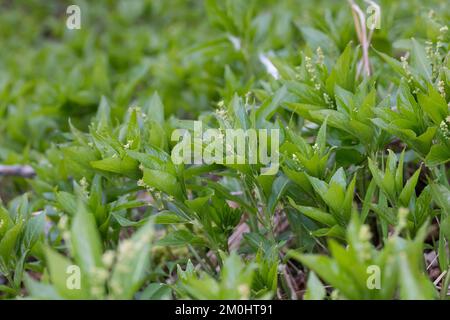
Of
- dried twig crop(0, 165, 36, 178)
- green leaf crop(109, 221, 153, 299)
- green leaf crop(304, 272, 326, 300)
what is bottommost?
green leaf crop(304, 272, 326, 300)

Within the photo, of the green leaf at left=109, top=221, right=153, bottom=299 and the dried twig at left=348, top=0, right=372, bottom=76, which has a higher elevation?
the dried twig at left=348, top=0, right=372, bottom=76

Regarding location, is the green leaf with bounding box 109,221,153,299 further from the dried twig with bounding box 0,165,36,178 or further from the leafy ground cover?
the dried twig with bounding box 0,165,36,178

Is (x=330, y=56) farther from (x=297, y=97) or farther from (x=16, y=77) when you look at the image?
(x=16, y=77)

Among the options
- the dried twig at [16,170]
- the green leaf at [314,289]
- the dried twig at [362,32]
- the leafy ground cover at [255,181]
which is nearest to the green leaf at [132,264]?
the leafy ground cover at [255,181]

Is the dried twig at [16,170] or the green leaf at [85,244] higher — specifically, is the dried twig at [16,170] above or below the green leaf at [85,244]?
above

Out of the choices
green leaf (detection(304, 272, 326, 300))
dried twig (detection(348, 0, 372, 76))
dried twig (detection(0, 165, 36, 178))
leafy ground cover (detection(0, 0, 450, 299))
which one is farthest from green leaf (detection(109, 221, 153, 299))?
dried twig (detection(0, 165, 36, 178))

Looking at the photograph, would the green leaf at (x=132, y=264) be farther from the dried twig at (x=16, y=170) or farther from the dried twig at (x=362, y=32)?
the dried twig at (x=16, y=170)

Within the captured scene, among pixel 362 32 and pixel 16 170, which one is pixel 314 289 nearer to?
pixel 362 32

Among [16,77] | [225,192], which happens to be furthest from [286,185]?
[16,77]

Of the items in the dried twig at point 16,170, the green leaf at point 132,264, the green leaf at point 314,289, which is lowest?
the green leaf at point 314,289
